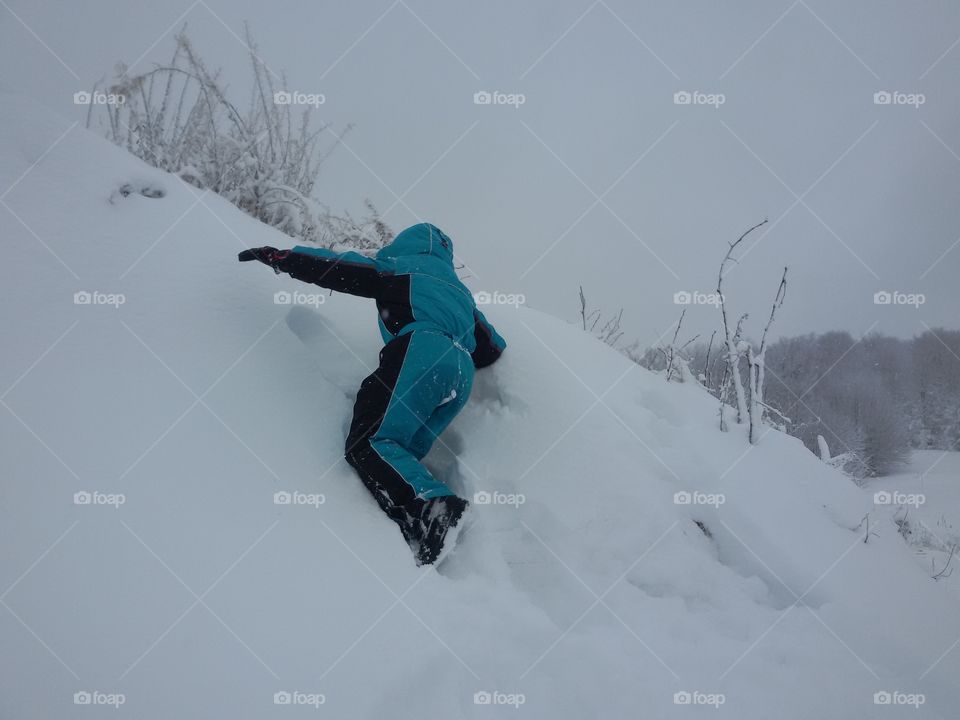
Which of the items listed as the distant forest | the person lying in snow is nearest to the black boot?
the person lying in snow

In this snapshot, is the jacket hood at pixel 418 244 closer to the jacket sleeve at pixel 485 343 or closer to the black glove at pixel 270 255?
the jacket sleeve at pixel 485 343

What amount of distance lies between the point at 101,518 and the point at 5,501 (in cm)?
20

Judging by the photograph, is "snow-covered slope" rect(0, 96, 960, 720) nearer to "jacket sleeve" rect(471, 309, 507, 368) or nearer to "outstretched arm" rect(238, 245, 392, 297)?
"jacket sleeve" rect(471, 309, 507, 368)

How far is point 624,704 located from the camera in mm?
1369

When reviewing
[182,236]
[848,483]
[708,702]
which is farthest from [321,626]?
[848,483]

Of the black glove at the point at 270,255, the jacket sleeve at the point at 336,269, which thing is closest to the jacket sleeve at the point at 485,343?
the jacket sleeve at the point at 336,269

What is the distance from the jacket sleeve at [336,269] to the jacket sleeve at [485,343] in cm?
46

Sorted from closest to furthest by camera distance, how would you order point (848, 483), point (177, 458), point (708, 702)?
point (708, 702) → point (177, 458) → point (848, 483)

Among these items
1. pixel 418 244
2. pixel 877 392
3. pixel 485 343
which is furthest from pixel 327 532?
pixel 877 392

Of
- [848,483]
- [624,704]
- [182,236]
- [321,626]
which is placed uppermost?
[182,236]

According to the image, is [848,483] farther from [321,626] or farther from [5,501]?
[5,501]

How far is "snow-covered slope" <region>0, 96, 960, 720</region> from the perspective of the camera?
1.23 meters

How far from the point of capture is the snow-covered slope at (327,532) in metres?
1.23

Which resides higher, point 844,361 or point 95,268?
point 95,268
